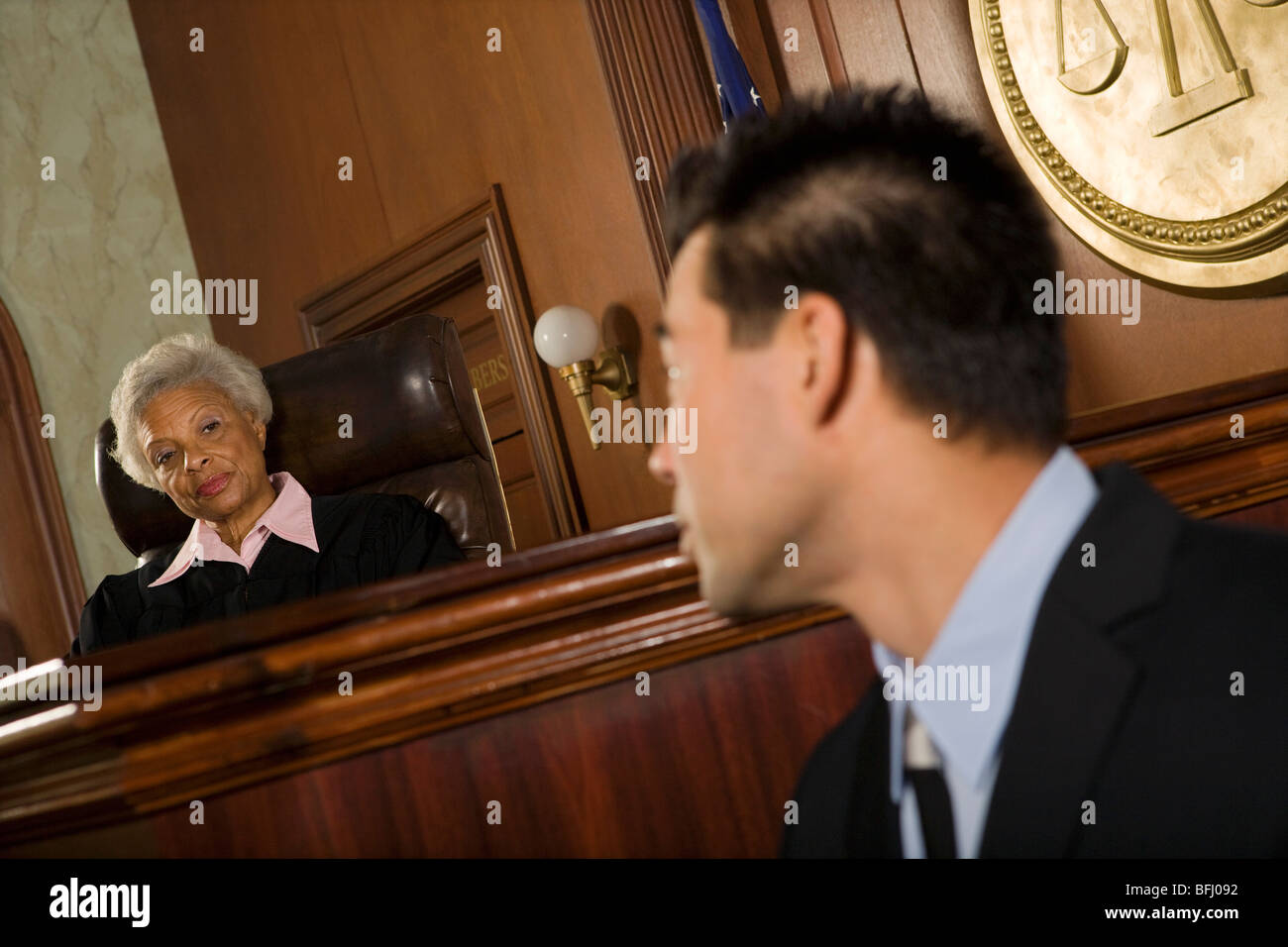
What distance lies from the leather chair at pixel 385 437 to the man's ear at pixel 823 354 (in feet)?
6.84

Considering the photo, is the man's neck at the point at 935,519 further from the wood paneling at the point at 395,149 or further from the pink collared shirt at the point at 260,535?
the wood paneling at the point at 395,149

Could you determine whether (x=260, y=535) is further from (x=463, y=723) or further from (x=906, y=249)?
(x=906, y=249)

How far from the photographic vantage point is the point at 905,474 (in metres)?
0.60

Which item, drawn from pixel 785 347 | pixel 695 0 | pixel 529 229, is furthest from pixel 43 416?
pixel 785 347

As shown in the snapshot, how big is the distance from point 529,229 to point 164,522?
1979 mm

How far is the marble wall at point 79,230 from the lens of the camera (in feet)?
16.7

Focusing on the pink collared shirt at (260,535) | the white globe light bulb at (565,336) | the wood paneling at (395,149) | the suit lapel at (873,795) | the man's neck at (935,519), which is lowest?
the suit lapel at (873,795)

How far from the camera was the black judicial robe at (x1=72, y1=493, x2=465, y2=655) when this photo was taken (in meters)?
2.47

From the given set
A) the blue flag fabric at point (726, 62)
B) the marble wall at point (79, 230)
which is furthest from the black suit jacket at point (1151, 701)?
the marble wall at point (79, 230)

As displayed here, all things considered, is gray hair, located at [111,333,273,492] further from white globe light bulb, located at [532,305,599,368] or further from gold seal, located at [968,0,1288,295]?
gold seal, located at [968,0,1288,295]

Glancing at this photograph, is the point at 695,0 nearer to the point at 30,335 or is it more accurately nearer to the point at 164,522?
the point at 164,522

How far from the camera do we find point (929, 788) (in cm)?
62

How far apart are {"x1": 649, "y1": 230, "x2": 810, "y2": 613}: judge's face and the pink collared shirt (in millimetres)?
2019

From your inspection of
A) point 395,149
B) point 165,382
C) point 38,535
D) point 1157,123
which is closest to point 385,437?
point 165,382
